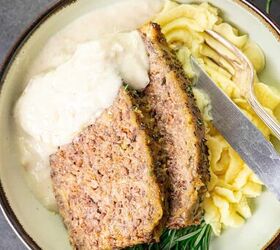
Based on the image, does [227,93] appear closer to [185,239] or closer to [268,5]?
[268,5]

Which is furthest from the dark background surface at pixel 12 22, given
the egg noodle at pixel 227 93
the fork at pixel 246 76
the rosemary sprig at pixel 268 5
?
the rosemary sprig at pixel 268 5

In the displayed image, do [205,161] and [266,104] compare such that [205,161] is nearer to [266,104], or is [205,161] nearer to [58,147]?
[266,104]

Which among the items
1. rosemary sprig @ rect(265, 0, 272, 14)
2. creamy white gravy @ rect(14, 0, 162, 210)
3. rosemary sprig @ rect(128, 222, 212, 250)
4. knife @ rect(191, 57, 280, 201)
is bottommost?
rosemary sprig @ rect(128, 222, 212, 250)

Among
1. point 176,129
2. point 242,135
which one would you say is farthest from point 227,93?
point 176,129

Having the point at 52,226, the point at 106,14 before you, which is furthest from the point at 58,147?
the point at 106,14

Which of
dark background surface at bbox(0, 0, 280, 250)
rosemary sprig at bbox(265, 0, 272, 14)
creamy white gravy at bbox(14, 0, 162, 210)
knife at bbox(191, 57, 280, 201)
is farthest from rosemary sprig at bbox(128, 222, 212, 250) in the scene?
rosemary sprig at bbox(265, 0, 272, 14)

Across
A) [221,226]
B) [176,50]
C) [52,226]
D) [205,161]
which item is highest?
[176,50]

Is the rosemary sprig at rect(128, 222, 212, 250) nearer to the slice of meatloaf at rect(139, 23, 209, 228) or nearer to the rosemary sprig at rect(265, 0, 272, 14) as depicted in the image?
the slice of meatloaf at rect(139, 23, 209, 228)
